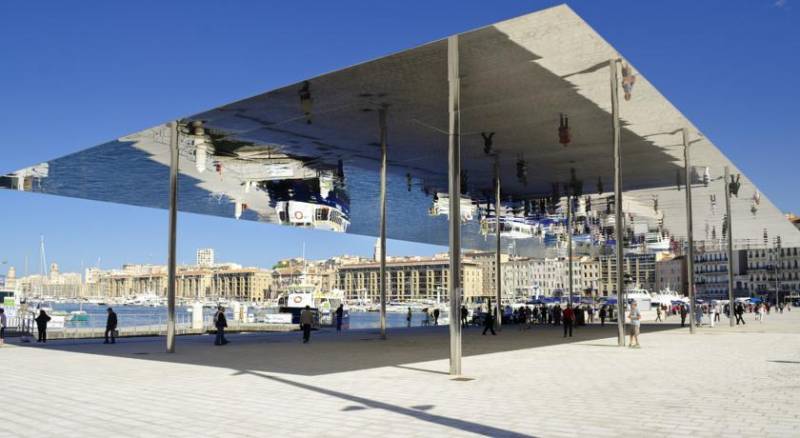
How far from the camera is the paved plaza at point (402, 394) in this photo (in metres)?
8.64

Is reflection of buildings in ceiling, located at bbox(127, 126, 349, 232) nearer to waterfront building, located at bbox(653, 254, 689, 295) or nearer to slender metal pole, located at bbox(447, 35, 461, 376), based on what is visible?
slender metal pole, located at bbox(447, 35, 461, 376)

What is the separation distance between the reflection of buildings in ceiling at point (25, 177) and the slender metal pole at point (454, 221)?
1484cm

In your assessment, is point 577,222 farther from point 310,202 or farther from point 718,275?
point 718,275

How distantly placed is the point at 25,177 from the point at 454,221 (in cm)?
1742

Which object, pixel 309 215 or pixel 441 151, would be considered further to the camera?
pixel 309 215

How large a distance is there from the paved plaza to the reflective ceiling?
691 cm

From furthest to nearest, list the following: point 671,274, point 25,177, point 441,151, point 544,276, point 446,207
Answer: point 544,276 → point 671,274 → point 446,207 → point 441,151 → point 25,177

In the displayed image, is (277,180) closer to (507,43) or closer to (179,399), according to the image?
(507,43)

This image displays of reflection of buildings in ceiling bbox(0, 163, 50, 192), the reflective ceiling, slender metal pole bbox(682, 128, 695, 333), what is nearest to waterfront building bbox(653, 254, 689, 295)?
the reflective ceiling

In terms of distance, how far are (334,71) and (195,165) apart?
1104 centimetres

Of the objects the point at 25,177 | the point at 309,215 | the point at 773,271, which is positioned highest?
the point at 25,177

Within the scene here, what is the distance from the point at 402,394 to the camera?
1148 centimetres

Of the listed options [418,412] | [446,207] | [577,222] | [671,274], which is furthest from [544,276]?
[418,412]

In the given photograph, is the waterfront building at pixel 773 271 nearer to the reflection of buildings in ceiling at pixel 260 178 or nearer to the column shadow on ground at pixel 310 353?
the reflection of buildings in ceiling at pixel 260 178
